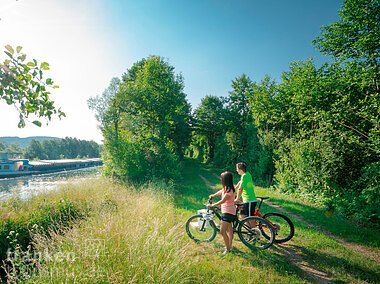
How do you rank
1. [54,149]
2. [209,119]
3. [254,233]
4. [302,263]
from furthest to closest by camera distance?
1. [54,149]
2. [209,119]
3. [254,233]
4. [302,263]

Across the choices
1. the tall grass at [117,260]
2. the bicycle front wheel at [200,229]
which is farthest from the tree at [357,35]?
the tall grass at [117,260]

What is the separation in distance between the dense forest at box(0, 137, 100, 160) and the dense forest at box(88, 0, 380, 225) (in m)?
97.3

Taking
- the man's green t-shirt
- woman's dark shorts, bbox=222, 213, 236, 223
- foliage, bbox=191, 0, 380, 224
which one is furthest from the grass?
foliage, bbox=191, 0, 380, 224

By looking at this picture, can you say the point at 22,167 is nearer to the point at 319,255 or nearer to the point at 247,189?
the point at 247,189

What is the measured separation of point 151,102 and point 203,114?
22948 millimetres

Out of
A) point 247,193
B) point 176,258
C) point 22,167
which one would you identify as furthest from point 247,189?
point 22,167

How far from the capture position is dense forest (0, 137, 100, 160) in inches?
3766

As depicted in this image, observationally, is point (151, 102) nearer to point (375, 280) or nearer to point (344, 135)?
point (344, 135)

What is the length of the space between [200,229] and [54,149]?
122972 mm

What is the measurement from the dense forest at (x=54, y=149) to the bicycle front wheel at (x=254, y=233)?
108 m

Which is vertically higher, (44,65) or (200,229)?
(44,65)

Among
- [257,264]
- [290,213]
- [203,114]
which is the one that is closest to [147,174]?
[290,213]

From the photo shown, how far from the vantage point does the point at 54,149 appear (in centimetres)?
10425

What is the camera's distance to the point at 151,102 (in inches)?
592
